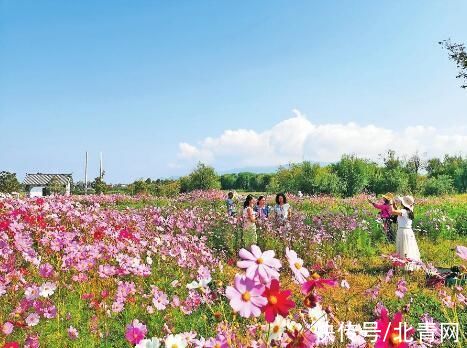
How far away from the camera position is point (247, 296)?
4.28 feet

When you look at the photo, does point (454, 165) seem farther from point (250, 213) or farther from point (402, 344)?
point (402, 344)

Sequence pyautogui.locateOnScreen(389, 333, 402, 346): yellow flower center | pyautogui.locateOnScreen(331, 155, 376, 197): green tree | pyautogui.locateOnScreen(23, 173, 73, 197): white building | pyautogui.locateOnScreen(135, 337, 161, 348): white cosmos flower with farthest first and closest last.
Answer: pyautogui.locateOnScreen(23, 173, 73, 197): white building
pyautogui.locateOnScreen(331, 155, 376, 197): green tree
pyautogui.locateOnScreen(135, 337, 161, 348): white cosmos flower
pyautogui.locateOnScreen(389, 333, 402, 346): yellow flower center

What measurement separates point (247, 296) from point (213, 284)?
402cm

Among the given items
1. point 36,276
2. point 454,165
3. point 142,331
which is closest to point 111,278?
point 36,276

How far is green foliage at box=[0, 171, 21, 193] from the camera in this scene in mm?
42281

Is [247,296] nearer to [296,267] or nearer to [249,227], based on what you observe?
[296,267]

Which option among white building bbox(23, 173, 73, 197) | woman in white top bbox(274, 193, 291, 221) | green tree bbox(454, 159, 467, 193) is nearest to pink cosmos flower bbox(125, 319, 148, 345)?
woman in white top bbox(274, 193, 291, 221)

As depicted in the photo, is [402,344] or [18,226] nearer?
[402,344]

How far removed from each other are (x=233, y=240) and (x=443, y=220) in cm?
579

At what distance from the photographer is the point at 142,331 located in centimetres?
181

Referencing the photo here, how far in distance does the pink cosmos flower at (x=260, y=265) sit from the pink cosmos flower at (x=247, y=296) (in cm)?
2

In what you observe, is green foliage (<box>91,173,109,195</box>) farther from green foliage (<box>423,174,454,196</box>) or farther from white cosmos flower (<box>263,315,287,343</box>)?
white cosmos flower (<box>263,315,287,343</box>)

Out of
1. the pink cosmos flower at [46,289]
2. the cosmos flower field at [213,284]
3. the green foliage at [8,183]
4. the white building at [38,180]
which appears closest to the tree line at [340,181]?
the green foliage at [8,183]

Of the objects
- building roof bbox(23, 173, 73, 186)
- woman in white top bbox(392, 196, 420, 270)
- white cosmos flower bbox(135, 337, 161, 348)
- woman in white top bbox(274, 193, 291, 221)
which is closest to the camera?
white cosmos flower bbox(135, 337, 161, 348)
